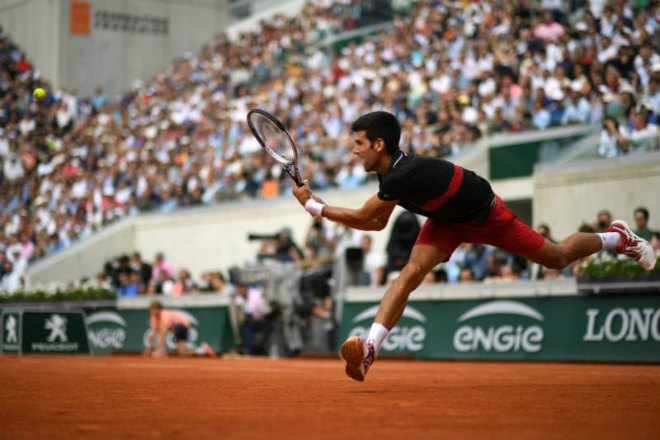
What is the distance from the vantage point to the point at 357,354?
28.4ft

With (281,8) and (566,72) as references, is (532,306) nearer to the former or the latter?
(566,72)

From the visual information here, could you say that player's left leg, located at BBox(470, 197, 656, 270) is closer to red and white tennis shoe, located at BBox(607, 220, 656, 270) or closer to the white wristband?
red and white tennis shoe, located at BBox(607, 220, 656, 270)

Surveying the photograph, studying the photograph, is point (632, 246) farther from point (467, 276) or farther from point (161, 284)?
point (161, 284)

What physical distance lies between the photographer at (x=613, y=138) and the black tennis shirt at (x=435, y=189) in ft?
33.4

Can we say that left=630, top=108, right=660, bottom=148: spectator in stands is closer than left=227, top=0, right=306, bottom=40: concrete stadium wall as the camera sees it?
Yes

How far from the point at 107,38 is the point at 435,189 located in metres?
37.7

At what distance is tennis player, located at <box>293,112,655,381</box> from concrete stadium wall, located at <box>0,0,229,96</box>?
116ft

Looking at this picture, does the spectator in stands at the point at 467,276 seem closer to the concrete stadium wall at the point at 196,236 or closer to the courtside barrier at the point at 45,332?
the concrete stadium wall at the point at 196,236

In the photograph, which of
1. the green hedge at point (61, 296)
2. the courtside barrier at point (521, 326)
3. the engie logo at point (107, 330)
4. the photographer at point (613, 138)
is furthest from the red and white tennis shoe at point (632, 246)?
the green hedge at point (61, 296)

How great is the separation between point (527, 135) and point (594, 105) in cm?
175

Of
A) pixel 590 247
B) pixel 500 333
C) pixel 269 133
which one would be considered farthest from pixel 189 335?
pixel 590 247

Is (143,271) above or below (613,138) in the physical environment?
below

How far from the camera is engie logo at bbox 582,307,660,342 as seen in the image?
14.9m

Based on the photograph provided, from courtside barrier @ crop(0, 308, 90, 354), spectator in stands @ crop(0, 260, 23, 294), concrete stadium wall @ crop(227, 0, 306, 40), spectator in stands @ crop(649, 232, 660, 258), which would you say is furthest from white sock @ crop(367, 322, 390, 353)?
concrete stadium wall @ crop(227, 0, 306, 40)
